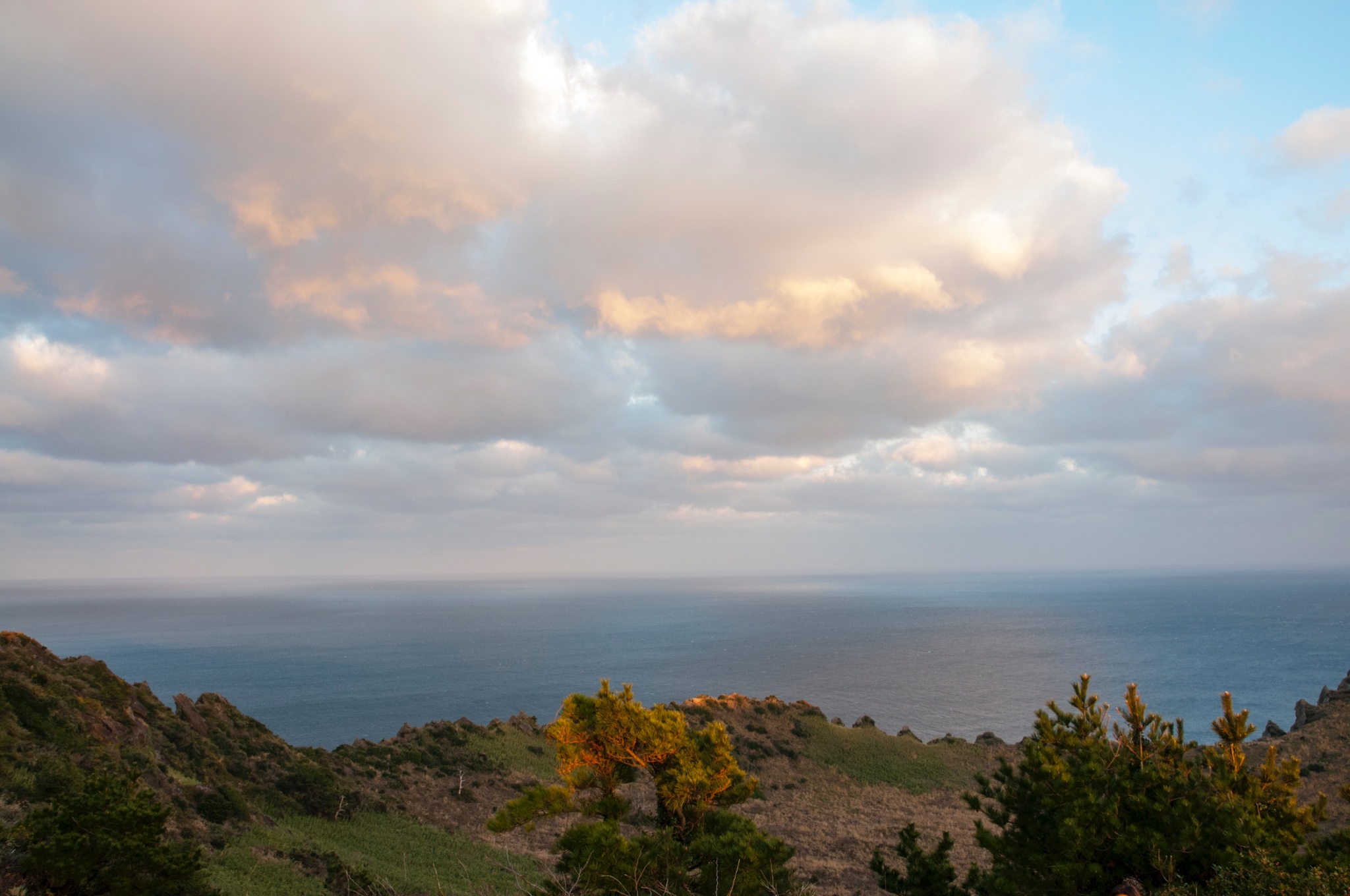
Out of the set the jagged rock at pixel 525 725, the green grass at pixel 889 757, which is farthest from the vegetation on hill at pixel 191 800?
the green grass at pixel 889 757

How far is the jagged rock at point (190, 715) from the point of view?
4041 cm

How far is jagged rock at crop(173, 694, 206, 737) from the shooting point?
1591 inches

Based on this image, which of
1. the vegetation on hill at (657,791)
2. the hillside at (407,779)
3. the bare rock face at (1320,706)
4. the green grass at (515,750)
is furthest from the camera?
the bare rock face at (1320,706)

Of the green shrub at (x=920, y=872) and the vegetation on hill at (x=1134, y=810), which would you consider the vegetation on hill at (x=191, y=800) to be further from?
the vegetation on hill at (x=1134, y=810)

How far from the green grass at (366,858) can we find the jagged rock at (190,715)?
1002cm

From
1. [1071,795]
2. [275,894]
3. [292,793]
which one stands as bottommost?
[292,793]

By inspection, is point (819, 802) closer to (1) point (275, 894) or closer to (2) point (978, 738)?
(2) point (978, 738)

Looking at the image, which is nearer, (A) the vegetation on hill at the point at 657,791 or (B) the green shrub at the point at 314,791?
(A) the vegetation on hill at the point at 657,791

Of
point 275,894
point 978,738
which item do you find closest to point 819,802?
point 978,738

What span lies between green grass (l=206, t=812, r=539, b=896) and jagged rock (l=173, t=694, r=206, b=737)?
10023 mm

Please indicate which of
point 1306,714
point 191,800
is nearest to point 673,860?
point 191,800

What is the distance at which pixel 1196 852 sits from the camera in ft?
48.4

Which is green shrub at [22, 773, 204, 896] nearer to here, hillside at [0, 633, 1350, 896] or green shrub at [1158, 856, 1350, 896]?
hillside at [0, 633, 1350, 896]

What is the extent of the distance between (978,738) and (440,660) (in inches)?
5346
